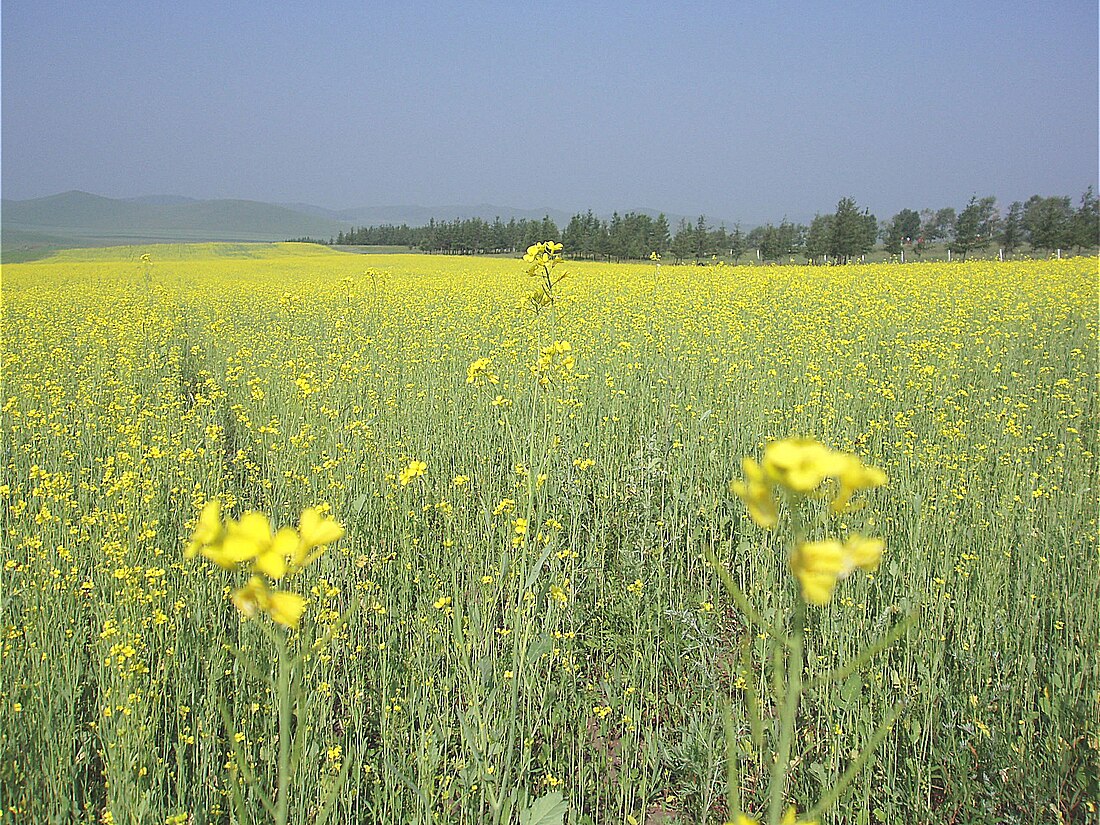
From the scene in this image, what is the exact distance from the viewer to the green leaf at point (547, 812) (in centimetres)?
173

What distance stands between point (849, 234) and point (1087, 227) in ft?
36.8

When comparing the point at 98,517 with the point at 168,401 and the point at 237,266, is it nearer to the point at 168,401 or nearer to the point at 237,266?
the point at 168,401

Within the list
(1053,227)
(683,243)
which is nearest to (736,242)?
(683,243)

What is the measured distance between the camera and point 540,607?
9.11ft

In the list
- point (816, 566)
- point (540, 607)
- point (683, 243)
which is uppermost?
point (683, 243)

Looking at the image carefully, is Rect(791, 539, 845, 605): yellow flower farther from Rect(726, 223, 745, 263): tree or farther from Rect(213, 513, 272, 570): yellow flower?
Rect(726, 223, 745, 263): tree

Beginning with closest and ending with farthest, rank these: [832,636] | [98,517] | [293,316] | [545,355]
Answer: [545,355], [832,636], [98,517], [293,316]

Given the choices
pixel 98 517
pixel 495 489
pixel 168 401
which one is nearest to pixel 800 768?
pixel 495 489

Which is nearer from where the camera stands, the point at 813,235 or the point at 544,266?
the point at 544,266

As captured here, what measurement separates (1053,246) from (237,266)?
39755mm

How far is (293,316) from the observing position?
36.5 ft

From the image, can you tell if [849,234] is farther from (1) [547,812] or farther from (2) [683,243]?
(1) [547,812]

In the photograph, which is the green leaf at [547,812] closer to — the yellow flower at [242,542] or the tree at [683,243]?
the yellow flower at [242,542]

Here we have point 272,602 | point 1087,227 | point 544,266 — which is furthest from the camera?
point 1087,227
